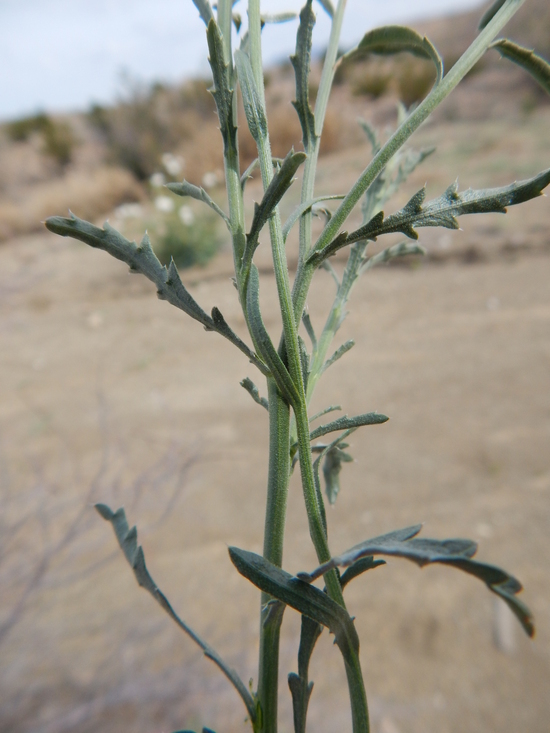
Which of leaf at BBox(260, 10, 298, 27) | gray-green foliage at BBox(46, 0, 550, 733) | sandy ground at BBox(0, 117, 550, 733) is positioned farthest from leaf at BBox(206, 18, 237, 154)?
sandy ground at BBox(0, 117, 550, 733)

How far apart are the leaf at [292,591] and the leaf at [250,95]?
234 millimetres

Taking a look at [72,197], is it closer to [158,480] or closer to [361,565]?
[158,480]

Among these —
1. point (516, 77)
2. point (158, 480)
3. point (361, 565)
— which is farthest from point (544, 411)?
point (516, 77)

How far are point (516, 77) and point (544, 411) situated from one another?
887cm

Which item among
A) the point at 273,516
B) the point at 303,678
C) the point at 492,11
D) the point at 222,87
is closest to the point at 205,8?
the point at 222,87

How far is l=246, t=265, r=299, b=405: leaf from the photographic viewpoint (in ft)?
0.93

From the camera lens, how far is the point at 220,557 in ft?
6.46

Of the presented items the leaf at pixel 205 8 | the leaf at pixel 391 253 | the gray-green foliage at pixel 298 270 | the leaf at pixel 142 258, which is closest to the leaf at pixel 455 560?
the gray-green foliage at pixel 298 270

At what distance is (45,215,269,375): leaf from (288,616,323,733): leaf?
0.53 feet

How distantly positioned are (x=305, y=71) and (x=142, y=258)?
157mm

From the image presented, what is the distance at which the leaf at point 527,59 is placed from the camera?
1.07ft

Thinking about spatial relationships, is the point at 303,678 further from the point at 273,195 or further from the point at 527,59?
the point at 527,59

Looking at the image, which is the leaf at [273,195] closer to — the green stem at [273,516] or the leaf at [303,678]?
the green stem at [273,516]

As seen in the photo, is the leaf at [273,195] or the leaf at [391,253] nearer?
the leaf at [273,195]
